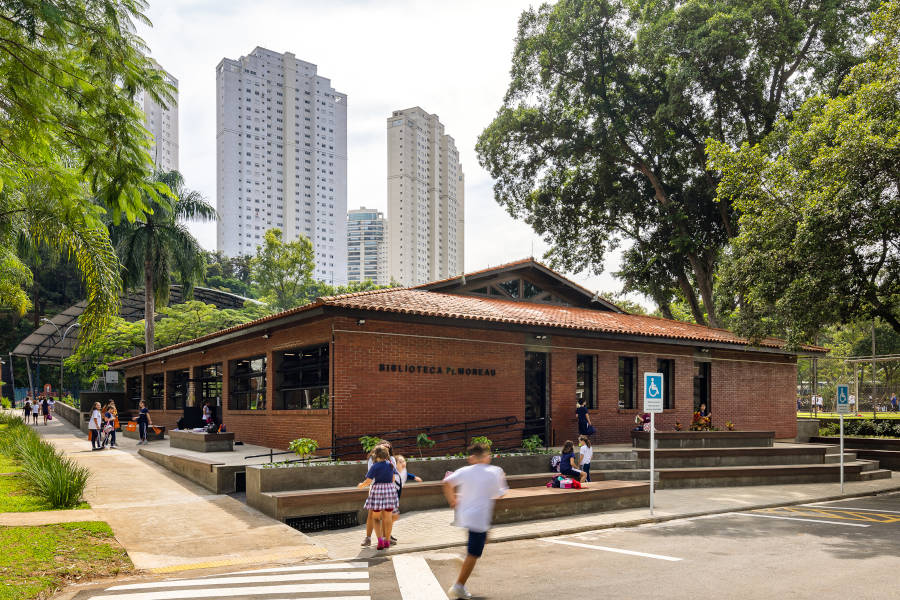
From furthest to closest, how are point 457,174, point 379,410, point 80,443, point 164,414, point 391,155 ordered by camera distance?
point 457,174
point 391,155
point 164,414
point 80,443
point 379,410

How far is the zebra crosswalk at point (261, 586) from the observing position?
23.5 feet

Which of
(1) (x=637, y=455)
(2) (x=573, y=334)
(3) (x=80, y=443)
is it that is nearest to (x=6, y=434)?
(3) (x=80, y=443)

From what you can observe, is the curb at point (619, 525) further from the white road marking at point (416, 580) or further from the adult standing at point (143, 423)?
the adult standing at point (143, 423)

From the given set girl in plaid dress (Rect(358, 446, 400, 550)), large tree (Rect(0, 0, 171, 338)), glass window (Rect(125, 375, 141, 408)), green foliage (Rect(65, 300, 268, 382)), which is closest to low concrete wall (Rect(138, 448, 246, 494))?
girl in plaid dress (Rect(358, 446, 400, 550))

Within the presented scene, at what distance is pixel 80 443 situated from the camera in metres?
25.4

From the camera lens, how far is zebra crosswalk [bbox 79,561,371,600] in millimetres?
7156

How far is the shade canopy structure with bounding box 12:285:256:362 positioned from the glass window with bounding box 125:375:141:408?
9659 millimetres

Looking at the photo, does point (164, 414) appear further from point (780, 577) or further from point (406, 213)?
point (406, 213)

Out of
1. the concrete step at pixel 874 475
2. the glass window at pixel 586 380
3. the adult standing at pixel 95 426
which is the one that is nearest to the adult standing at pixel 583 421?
the glass window at pixel 586 380

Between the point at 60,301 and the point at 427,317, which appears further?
the point at 60,301

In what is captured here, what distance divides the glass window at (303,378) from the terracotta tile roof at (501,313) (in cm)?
137

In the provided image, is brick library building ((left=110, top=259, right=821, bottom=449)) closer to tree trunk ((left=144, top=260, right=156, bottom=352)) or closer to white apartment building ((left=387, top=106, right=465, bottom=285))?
tree trunk ((left=144, top=260, right=156, bottom=352))

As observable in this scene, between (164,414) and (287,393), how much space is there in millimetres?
14074

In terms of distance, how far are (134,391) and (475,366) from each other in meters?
26.2
